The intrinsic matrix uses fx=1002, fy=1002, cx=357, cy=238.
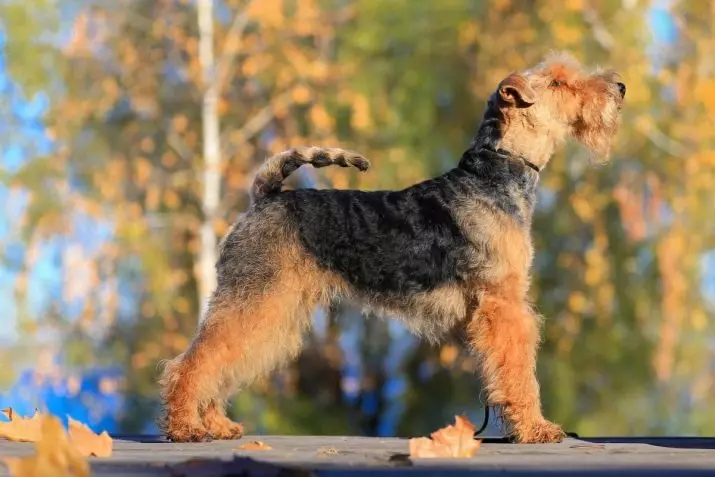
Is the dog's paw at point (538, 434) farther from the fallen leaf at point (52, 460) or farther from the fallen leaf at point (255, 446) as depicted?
the fallen leaf at point (52, 460)

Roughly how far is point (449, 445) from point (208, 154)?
752 centimetres

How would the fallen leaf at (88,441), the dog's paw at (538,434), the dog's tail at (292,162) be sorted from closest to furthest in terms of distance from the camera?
the fallen leaf at (88,441) < the dog's paw at (538,434) < the dog's tail at (292,162)

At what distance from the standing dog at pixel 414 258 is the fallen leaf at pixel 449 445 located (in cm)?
75

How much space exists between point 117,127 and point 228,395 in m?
7.23

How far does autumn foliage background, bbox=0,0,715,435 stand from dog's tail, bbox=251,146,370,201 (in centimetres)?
552

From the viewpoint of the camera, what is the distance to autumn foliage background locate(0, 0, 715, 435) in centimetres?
1065

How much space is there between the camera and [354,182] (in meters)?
10.7

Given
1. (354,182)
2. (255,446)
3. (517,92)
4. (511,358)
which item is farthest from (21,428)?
(354,182)

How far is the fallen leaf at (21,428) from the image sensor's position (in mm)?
4559

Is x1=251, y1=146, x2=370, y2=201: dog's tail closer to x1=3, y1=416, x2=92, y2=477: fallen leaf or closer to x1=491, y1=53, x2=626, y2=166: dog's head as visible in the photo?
x1=491, y1=53, x2=626, y2=166: dog's head

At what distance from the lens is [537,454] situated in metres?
3.88

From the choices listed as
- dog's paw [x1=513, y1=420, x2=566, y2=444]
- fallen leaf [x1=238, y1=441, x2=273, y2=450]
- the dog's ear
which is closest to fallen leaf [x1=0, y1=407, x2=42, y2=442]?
fallen leaf [x1=238, y1=441, x2=273, y2=450]

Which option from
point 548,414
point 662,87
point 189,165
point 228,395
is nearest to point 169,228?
point 189,165

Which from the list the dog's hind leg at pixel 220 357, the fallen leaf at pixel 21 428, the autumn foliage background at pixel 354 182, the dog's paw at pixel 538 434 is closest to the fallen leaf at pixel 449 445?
the dog's paw at pixel 538 434
